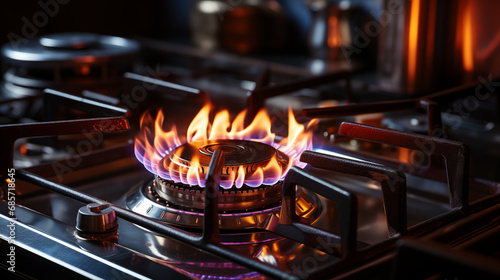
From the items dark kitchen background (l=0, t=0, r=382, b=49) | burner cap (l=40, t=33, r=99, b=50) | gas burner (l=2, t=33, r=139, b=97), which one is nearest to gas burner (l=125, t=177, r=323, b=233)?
gas burner (l=2, t=33, r=139, b=97)

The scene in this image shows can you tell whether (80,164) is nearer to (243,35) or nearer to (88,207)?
(88,207)

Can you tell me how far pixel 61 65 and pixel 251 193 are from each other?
0.66 m

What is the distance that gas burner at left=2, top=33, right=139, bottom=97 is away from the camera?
1.21 m

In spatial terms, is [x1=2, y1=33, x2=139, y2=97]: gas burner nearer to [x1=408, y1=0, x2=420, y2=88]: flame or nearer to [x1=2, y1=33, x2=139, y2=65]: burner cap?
[x1=2, y1=33, x2=139, y2=65]: burner cap

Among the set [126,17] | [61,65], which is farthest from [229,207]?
[126,17]

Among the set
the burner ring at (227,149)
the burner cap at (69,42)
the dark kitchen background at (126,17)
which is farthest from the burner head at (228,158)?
the dark kitchen background at (126,17)

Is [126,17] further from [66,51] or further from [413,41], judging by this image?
[413,41]

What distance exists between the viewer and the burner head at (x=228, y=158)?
0.71 metres

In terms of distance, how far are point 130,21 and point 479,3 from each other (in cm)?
112

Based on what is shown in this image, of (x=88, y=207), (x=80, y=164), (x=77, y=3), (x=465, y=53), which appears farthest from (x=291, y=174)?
(x=77, y=3)

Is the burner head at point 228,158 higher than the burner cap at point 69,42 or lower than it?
lower

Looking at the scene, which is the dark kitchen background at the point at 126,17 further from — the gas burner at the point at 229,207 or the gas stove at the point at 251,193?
the gas burner at the point at 229,207

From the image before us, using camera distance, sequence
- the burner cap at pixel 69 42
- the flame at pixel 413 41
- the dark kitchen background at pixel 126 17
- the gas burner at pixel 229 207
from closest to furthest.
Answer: the gas burner at pixel 229 207 → the flame at pixel 413 41 → the burner cap at pixel 69 42 → the dark kitchen background at pixel 126 17

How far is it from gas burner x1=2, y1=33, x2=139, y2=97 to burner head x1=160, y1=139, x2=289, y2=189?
46 centimetres
